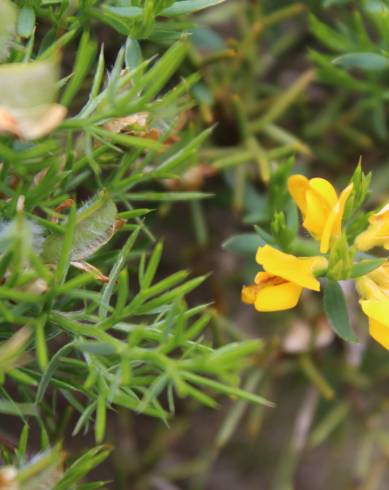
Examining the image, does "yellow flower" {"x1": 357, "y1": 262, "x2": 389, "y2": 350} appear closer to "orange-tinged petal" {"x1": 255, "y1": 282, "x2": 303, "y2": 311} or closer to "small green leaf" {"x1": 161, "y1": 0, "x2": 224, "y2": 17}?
"orange-tinged petal" {"x1": 255, "y1": 282, "x2": 303, "y2": 311}

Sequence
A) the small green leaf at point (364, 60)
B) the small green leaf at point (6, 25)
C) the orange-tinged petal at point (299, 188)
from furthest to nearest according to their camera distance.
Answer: the small green leaf at point (364, 60) → the orange-tinged petal at point (299, 188) → the small green leaf at point (6, 25)

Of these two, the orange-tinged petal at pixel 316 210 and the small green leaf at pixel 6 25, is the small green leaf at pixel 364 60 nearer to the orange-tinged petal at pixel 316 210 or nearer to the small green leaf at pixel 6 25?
the orange-tinged petal at pixel 316 210

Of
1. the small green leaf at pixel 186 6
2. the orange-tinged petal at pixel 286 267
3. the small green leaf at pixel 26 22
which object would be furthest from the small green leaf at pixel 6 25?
the orange-tinged petal at pixel 286 267

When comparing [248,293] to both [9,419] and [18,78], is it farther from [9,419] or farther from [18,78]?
[9,419]

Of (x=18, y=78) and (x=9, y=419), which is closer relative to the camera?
(x=18, y=78)

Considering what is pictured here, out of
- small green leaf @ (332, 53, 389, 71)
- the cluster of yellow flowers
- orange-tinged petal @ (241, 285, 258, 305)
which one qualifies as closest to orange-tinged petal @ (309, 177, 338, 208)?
the cluster of yellow flowers

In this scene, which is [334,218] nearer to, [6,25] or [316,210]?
[316,210]

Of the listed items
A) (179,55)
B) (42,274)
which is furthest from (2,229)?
(179,55)
